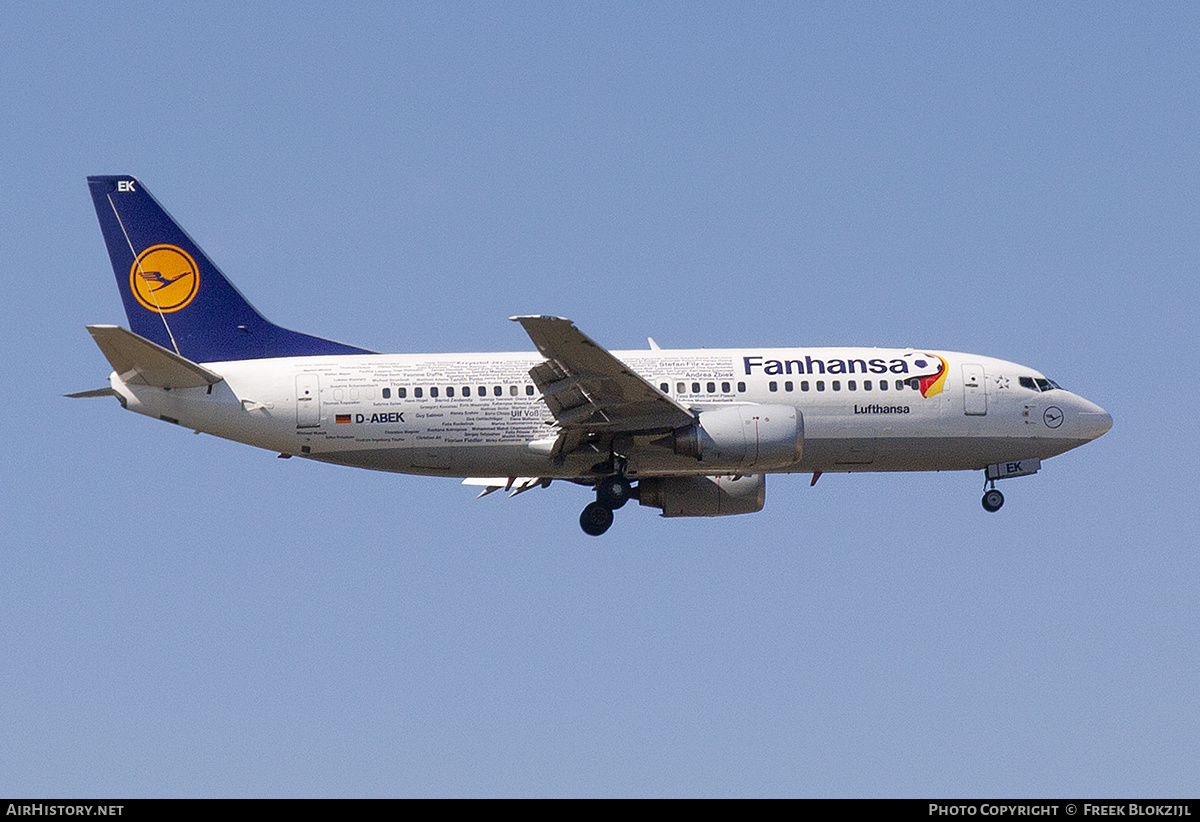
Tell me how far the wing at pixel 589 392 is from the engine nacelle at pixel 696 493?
4.18m

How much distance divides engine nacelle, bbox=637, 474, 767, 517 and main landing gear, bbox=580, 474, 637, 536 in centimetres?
193

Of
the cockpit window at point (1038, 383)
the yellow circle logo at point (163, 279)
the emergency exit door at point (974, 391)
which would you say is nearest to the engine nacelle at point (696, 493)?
the emergency exit door at point (974, 391)

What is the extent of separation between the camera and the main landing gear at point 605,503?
41.6m

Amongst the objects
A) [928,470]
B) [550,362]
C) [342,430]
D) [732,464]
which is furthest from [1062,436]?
[342,430]

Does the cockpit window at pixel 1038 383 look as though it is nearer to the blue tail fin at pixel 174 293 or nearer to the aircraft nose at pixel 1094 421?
the aircraft nose at pixel 1094 421

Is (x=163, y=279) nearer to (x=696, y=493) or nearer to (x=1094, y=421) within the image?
(x=696, y=493)

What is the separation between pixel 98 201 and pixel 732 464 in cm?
1698

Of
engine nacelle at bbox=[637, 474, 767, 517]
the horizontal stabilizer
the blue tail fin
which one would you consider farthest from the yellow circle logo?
engine nacelle at bbox=[637, 474, 767, 517]

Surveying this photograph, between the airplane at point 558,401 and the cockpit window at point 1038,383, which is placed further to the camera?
the cockpit window at point 1038,383

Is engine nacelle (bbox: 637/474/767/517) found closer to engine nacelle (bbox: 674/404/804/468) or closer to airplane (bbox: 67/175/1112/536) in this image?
airplane (bbox: 67/175/1112/536)

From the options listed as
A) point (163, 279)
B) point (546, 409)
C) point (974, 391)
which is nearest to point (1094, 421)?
point (974, 391)

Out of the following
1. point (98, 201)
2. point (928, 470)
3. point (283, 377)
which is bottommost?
point (928, 470)

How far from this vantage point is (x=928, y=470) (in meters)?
43.4
